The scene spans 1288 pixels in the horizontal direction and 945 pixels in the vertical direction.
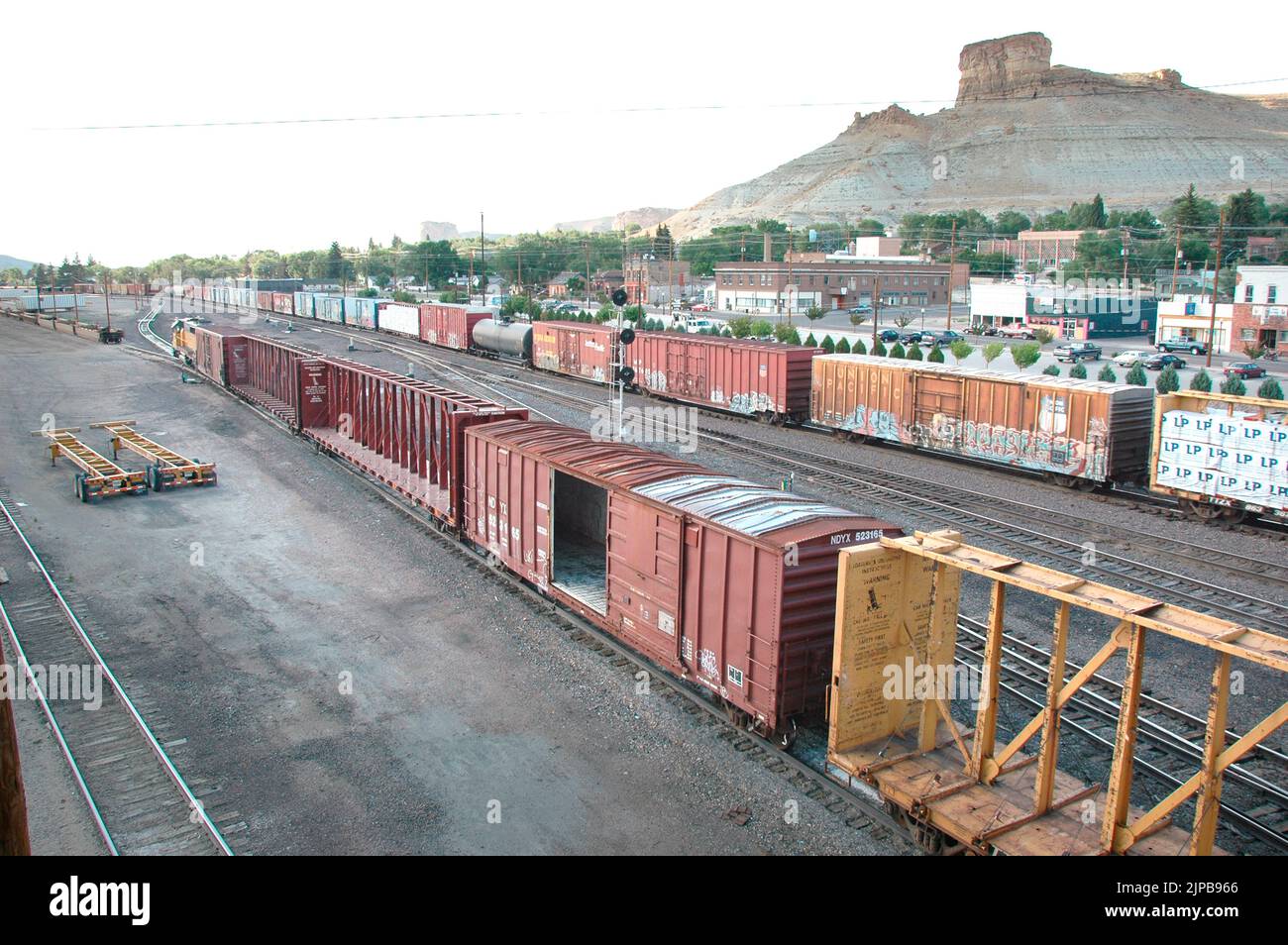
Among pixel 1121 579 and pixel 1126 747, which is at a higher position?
pixel 1126 747

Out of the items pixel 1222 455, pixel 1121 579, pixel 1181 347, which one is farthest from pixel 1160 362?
pixel 1121 579

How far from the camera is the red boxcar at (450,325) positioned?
211ft

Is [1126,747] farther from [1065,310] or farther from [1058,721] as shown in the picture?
[1065,310]

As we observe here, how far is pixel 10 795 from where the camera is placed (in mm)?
5613

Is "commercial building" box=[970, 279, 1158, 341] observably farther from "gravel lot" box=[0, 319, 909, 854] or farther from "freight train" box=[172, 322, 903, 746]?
"gravel lot" box=[0, 319, 909, 854]

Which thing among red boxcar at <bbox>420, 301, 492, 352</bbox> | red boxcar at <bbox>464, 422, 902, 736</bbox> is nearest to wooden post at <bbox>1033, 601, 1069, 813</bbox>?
red boxcar at <bbox>464, 422, 902, 736</bbox>

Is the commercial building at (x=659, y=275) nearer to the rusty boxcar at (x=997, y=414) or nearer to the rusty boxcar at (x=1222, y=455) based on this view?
the rusty boxcar at (x=997, y=414)

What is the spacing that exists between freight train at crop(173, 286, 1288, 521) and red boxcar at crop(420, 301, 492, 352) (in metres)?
11.8

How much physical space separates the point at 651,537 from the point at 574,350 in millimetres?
37412

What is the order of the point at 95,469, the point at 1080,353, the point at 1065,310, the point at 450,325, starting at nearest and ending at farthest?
the point at 95,469 → the point at 450,325 → the point at 1080,353 → the point at 1065,310

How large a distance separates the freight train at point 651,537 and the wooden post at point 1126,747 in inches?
153

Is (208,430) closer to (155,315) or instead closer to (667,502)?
(667,502)
